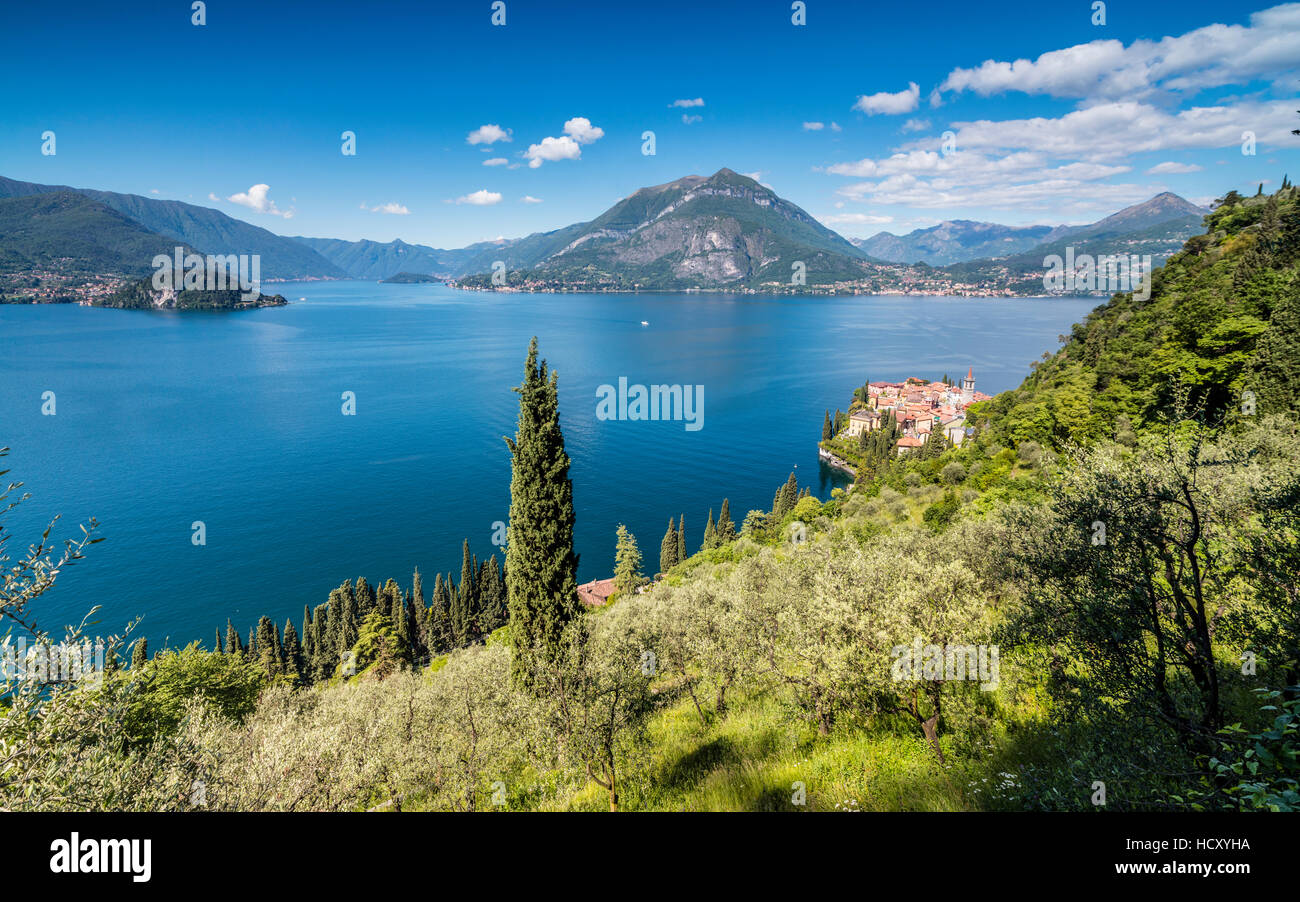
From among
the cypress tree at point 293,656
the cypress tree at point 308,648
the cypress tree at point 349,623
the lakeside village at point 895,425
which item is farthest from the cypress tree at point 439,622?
the lakeside village at point 895,425

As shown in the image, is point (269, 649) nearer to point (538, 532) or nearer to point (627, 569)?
point (627, 569)

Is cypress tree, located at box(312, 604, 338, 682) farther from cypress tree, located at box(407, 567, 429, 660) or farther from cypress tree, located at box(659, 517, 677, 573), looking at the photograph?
cypress tree, located at box(659, 517, 677, 573)

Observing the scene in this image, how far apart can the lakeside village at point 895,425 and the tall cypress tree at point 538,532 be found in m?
75.9

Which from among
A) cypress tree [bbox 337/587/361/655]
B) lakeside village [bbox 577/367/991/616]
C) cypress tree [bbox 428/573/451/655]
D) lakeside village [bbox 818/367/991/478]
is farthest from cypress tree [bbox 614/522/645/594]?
lakeside village [bbox 818/367/991/478]

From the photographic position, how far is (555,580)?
2200 cm

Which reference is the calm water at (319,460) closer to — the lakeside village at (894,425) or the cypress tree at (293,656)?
the lakeside village at (894,425)

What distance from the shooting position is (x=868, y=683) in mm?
15258

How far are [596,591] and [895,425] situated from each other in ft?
216

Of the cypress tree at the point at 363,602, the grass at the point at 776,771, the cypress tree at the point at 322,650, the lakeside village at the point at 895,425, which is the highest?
the lakeside village at the point at 895,425

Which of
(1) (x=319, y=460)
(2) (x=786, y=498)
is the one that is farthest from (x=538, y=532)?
(1) (x=319, y=460)

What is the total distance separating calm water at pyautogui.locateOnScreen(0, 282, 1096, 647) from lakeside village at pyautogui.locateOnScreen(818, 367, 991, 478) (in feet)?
18.6

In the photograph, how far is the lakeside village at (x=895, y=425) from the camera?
93.9 metres
